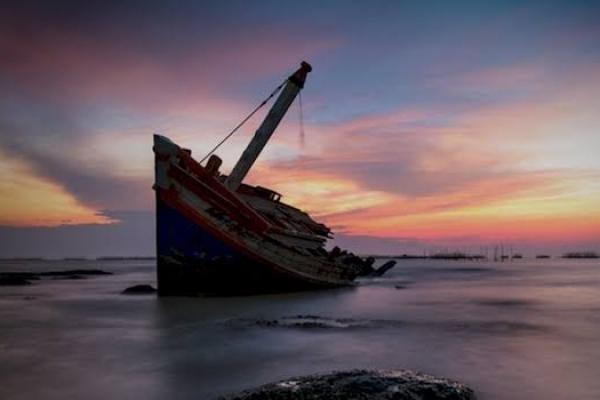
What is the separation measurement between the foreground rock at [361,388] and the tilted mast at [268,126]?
14819 mm

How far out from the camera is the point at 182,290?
18.6 m

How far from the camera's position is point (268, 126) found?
70.8 ft

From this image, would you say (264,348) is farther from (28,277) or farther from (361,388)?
(28,277)

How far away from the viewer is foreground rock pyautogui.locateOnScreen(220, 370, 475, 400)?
527 centimetres

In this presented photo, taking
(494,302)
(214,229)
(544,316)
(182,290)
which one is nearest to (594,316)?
(544,316)

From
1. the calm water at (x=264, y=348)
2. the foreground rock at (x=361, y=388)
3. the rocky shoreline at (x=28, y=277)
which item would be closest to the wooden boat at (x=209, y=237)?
the calm water at (x=264, y=348)

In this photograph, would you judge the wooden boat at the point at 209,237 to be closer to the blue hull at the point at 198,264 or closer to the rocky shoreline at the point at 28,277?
the blue hull at the point at 198,264

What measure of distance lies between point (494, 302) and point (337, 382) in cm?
1618

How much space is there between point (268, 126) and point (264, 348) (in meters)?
13.5

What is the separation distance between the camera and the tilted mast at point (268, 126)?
20438mm

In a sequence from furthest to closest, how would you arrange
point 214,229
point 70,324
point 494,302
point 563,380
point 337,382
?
point 494,302 → point 214,229 → point 70,324 → point 563,380 → point 337,382

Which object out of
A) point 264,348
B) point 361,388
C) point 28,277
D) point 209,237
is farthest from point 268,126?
point 28,277

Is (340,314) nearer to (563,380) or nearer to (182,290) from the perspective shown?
(182,290)

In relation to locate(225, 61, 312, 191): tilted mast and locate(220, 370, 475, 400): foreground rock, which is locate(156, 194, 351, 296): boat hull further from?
locate(220, 370, 475, 400): foreground rock
